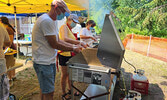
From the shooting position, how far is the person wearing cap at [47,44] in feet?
4.74

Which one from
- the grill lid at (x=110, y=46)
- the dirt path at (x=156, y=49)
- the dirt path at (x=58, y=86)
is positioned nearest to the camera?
the grill lid at (x=110, y=46)

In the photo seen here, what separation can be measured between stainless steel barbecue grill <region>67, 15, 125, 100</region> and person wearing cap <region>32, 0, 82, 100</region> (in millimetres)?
273

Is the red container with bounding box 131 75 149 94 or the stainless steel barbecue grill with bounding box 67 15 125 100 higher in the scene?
the stainless steel barbecue grill with bounding box 67 15 125 100

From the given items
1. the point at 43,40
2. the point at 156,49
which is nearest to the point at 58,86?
the point at 43,40

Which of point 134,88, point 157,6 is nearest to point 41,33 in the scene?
point 134,88

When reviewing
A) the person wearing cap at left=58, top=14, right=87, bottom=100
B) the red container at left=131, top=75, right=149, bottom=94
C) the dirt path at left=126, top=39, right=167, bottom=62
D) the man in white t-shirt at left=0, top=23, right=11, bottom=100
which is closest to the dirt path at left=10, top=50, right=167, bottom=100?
the red container at left=131, top=75, right=149, bottom=94

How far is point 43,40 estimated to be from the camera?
4.89 ft

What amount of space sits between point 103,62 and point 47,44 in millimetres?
748

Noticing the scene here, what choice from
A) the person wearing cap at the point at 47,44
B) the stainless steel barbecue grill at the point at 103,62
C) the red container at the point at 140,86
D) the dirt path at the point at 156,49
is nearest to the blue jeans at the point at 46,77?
the person wearing cap at the point at 47,44

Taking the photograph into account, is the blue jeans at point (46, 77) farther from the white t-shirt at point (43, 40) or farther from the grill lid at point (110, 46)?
Result: the grill lid at point (110, 46)

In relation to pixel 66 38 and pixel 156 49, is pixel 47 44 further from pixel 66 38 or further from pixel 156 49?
pixel 156 49

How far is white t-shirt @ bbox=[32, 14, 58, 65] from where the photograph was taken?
1430 mm

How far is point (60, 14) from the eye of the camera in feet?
5.20

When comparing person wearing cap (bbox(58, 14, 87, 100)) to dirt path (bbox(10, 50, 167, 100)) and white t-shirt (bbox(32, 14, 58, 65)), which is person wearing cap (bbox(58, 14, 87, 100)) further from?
dirt path (bbox(10, 50, 167, 100))
